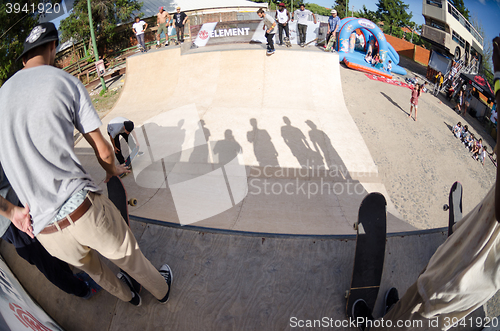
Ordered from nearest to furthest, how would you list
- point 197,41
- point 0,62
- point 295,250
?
point 295,250, point 197,41, point 0,62

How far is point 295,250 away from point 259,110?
7.05m

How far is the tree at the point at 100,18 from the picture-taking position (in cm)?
2320

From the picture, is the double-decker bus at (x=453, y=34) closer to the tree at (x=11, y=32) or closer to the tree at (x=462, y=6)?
the tree at (x=462, y=6)

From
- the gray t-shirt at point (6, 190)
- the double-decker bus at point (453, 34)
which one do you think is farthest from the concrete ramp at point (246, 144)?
the double-decker bus at point (453, 34)

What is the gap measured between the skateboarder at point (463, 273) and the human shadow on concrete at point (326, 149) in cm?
545

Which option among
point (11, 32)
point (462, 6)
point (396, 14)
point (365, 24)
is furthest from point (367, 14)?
point (11, 32)

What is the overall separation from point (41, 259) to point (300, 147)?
6.34 metres

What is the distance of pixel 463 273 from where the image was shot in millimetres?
1412

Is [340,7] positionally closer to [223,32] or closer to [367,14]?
[367,14]

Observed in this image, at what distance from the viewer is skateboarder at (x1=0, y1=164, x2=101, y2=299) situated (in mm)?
2186

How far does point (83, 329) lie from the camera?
2.52 meters

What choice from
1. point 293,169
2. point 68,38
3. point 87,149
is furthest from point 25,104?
point 68,38

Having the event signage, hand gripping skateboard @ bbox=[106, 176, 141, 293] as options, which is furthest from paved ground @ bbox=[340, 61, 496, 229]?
hand gripping skateboard @ bbox=[106, 176, 141, 293]

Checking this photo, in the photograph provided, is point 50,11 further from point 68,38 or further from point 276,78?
point 276,78
